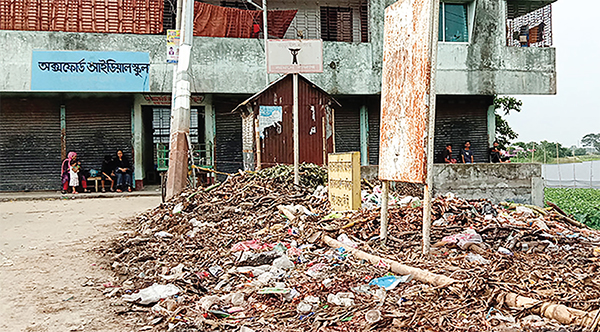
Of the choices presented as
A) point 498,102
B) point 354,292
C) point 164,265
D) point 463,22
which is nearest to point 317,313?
point 354,292

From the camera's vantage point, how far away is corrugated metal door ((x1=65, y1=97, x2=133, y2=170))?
17094mm

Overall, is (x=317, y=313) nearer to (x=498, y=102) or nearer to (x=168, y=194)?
(x=168, y=194)

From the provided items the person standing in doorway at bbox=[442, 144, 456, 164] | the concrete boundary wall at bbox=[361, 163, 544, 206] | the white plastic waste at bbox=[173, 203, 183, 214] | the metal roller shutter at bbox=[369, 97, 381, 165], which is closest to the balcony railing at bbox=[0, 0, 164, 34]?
the metal roller shutter at bbox=[369, 97, 381, 165]

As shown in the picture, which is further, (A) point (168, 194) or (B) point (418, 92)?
(A) point (168, 194)

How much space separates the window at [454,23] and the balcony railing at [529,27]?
2.20m

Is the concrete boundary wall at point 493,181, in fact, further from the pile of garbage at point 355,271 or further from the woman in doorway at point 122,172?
the woman in doorway at point 122,172

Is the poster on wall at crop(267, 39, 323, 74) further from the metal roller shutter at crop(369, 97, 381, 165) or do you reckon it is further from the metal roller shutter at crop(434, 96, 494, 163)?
the metal roller shutter at crop(434, 96, 494, 163)

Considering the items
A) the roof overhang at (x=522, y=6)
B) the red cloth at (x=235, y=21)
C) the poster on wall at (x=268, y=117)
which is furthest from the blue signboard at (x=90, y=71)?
the roof overhang at (x=522, y=6)

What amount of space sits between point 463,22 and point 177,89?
12721 mm

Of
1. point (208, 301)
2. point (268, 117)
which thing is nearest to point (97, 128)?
point (268, 117)

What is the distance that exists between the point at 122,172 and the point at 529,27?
17.1 metres

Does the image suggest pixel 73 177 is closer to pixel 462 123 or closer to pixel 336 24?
pixel 336 24

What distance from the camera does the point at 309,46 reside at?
26.0 ft

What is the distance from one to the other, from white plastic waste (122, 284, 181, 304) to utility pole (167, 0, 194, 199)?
6.23 m
